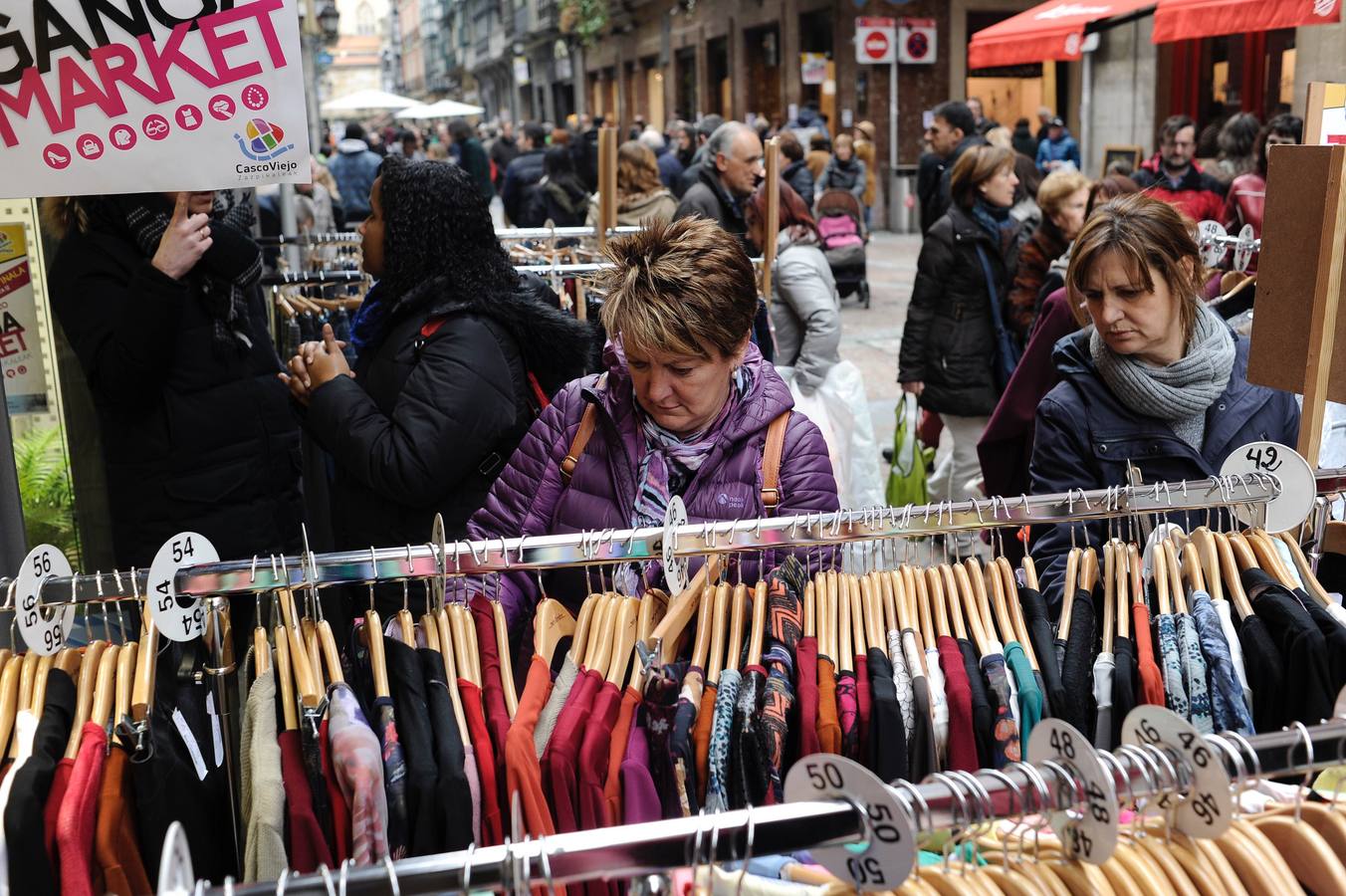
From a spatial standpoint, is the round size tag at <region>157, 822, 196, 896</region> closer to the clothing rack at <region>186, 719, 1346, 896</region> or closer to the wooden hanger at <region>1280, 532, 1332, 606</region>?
the clothing rack at <region>186, 719, 1346, 896</region>

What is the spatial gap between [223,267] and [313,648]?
1710 millimetres

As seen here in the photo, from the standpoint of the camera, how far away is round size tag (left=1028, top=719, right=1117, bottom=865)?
1.12 metres

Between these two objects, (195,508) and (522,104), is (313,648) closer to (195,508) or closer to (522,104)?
(195,508)

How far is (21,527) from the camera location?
2.21m

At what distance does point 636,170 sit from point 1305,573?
17.9 feet

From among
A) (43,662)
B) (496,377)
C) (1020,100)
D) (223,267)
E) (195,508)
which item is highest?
(1020,100)

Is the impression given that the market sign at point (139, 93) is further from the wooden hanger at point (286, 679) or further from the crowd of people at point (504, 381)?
the wooden hanger at point (286, 679)

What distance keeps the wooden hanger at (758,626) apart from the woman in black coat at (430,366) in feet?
3.49

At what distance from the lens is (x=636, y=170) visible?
685 centimetres

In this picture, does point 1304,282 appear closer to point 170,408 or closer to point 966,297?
point 170,408

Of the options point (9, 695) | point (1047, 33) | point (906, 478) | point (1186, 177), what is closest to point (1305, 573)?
point (9, 695)

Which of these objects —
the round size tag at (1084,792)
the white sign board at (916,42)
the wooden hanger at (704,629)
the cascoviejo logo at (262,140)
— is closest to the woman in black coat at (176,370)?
the cascoviejo logo at (262,140)

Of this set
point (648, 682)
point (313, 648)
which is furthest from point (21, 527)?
point (648, 682)

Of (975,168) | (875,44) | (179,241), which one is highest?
(875,44)
